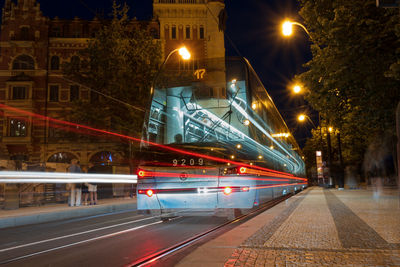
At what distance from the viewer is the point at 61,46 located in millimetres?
38812

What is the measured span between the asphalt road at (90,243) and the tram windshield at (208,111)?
67.2 inches

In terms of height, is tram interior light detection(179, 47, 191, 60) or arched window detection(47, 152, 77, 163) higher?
tram interior light detection(179, 47, 191, 60)

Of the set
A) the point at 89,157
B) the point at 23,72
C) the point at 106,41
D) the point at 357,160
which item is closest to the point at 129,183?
the point at 106,41

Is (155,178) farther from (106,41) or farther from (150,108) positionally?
(106,41)

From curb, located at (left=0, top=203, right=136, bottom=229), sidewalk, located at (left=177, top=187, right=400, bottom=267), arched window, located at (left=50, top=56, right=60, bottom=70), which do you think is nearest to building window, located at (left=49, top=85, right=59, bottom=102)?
arched window, located at (left=50, top=56, right=60, bottom=70)

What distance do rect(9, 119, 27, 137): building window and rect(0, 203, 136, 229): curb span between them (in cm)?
2278

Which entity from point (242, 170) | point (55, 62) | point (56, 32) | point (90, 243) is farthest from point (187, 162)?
point (56, 32)

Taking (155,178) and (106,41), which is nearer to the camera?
(155,178)

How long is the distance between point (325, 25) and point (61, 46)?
3419 cm

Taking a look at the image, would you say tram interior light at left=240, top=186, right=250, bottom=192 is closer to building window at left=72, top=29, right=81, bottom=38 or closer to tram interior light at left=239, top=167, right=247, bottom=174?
tram interior light at left=239, top=167, right=247, bottom=174

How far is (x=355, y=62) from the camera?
9688 mm

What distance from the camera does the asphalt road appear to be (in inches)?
219

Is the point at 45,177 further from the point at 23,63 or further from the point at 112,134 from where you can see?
the point at 23,63

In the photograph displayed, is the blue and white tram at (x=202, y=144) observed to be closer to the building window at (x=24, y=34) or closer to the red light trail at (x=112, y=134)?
the red light trail at (x=112, y=134)
